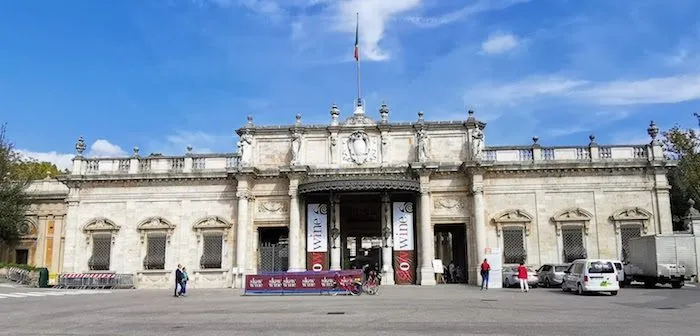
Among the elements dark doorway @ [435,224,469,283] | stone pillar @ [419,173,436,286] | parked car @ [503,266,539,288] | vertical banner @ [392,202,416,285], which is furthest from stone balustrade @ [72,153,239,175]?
parked car @ [503,266,539,288]

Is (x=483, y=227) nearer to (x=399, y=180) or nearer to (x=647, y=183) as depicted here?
(x=399, y=180)

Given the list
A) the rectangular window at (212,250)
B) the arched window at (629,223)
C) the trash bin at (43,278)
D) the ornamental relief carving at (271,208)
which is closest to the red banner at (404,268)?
the ornamental relief carving at (271,208)

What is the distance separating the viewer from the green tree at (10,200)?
3959 cm

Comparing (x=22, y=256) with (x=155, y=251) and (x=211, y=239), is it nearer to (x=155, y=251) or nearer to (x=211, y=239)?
(x=155, y=251)

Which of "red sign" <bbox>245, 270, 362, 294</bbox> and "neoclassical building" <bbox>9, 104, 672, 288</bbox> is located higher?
"neoclassical building" <bbox>9, 104, 672, 288</bbox>

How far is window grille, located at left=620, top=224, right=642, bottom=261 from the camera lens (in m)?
33.8

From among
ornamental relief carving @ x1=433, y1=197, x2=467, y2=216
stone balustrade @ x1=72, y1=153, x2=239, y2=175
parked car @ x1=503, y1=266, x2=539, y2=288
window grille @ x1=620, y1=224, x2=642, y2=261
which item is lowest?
parked car @ x1=503, y1=266, x2=539, y2=288

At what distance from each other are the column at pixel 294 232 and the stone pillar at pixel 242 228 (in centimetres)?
267

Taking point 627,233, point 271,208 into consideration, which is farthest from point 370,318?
point 627,233

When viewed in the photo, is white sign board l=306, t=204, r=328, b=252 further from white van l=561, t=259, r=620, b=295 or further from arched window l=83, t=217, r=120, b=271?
white van l=561, t=259, r=620, b=295

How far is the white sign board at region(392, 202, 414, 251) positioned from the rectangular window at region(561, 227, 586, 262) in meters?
8.83

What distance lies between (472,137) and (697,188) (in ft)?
65.5

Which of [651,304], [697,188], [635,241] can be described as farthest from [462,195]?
[697,188]

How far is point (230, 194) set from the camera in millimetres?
35969
